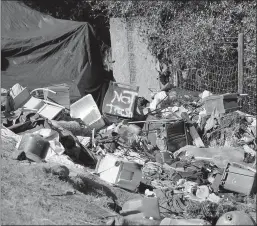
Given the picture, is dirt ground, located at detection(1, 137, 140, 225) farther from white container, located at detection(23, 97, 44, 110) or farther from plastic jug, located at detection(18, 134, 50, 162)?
white container, located at detection(23, 97, 44, 110)

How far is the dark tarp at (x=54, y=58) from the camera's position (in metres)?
12.4

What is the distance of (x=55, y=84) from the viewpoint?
12.3 meters

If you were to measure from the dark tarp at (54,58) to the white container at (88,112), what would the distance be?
3.08ft

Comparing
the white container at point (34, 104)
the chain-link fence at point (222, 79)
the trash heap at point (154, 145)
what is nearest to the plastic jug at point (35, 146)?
the trash heap at point (154, 145)

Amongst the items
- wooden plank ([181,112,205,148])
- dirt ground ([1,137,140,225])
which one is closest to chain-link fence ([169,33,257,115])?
wooden plank ([181,112,205,148])

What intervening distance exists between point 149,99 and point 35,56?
2608 millimetres

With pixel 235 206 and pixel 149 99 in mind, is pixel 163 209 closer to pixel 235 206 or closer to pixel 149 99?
pixel 235 206

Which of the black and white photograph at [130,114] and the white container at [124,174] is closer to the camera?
the black and white photograph at [130,114]

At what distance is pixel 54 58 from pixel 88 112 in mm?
2004

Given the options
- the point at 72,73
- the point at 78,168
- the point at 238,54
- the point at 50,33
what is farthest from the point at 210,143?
the point at 50,33

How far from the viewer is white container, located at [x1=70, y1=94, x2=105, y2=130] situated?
11055mm

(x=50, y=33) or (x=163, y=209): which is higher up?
(x=50, y=33)

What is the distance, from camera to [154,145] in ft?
33.6

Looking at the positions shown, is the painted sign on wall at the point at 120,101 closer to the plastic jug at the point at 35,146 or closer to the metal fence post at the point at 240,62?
the metal fence post at the point at 240,62
